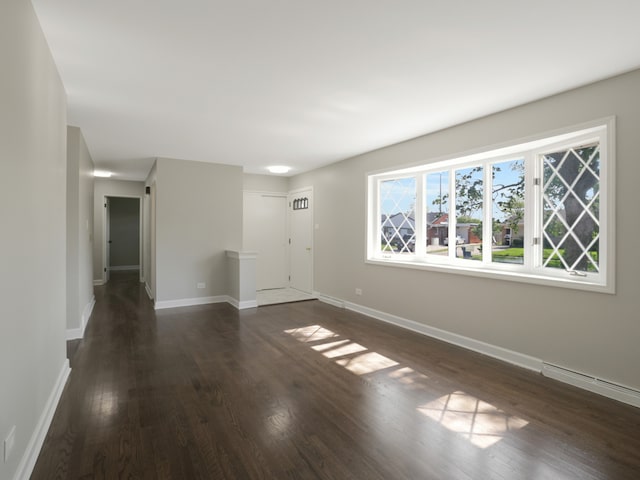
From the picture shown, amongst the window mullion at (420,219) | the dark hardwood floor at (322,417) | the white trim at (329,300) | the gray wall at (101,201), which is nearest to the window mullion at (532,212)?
the dark hardwood floor at (322,417)

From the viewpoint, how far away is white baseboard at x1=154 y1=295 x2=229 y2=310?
566 centimetres

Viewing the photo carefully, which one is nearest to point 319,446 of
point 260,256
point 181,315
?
point 181,315

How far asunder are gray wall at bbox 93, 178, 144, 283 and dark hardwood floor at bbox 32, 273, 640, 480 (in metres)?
4.80

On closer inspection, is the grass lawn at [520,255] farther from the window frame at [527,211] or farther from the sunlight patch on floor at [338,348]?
the sunlight patch on floor at [338,348]

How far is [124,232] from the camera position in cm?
1091

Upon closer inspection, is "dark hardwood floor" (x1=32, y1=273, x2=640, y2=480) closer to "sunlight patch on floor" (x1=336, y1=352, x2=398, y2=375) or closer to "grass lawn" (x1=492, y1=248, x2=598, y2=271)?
"sunlight patch on floor" (x1=336, y1=352, x2=398, y2=375)

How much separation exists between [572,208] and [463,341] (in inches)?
67.2

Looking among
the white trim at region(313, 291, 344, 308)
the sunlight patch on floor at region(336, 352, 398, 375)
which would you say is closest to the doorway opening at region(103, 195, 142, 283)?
the white trim at region(313, 291, 344, 308)

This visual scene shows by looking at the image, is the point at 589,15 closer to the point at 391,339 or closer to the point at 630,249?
the point at 630,249

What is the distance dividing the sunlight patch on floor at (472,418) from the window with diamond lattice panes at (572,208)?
152 centimetres

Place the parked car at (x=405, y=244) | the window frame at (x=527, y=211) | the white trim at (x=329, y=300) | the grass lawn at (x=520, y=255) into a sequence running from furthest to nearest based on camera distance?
the white trim at (x=329, y=300) < the parked car at (x=405, y=244) < the grass lawn at (x=520, y=255) < the window frame at (x=527, y=211)

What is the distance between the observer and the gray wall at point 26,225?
5.10ft

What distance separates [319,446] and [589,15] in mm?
2909

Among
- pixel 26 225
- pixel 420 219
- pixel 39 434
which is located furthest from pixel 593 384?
pixel 26 225
